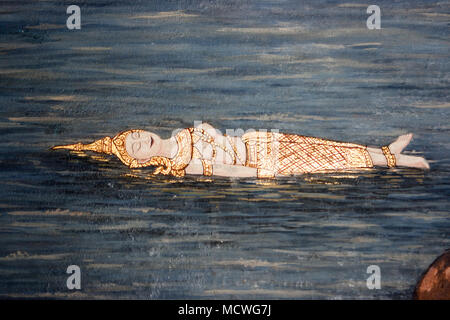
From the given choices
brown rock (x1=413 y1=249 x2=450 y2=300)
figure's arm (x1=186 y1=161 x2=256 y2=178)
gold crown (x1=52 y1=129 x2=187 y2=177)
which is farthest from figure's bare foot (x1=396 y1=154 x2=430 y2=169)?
gold crown (x1=52 y1=129 x2=187 y2=177)

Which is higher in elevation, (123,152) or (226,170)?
(123,152)

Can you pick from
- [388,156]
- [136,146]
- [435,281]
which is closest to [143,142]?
[136,146]

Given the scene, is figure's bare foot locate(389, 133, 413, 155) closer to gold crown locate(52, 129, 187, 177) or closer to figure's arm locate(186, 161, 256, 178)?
figure's arm locate(186, 161, 256, 178)

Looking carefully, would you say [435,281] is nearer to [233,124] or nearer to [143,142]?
[233,124]

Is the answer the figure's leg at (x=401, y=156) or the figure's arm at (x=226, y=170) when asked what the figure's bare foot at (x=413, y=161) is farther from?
the figure's arm at (x=226, y=170)

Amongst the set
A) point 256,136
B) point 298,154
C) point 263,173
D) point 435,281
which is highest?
point 256,136

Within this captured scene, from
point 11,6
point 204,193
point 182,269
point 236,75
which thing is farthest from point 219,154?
point 11,6
